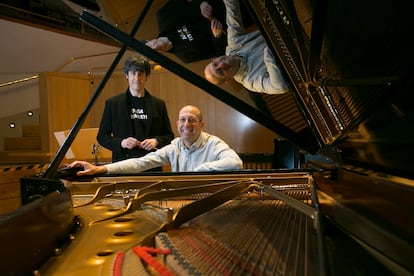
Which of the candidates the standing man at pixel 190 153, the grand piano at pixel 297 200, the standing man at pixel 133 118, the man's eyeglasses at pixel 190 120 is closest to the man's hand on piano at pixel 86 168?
the grand piano at pixel 297 200

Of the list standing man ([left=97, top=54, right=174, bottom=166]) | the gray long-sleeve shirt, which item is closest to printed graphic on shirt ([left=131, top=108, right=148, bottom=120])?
standing man ([left=97, top=54, right=174, bottom=166])

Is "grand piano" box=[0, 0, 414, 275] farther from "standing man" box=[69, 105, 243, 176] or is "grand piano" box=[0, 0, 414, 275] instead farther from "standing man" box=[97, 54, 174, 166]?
"standing man" box=[97, 54, 174, 166]

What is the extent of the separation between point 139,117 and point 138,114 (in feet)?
0.09

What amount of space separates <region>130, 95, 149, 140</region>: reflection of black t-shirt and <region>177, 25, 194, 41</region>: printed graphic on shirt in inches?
24.8

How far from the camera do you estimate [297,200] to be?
150cm

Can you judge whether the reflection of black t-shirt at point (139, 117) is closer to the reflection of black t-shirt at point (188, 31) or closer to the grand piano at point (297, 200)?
the reflection of black t-shirt at point (188, 31)

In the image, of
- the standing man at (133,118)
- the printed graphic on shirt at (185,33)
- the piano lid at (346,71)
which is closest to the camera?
the piano lid at (346,71)

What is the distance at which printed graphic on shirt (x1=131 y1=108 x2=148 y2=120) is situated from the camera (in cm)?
319

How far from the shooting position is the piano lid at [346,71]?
3.88 feet

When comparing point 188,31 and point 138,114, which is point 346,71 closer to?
point 188,31

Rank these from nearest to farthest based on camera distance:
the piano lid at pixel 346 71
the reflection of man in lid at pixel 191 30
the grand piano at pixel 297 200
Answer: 1. the grand piano at pixel 297 200
2. the piano lid at pixel 346 71
3. the reflection of man in lid at pixel 191 30

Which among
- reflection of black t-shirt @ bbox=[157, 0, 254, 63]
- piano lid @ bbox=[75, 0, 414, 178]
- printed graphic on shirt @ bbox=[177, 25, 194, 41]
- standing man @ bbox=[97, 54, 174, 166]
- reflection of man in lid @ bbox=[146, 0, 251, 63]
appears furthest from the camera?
standing man @ bbox=[97, 54, 174, 166]

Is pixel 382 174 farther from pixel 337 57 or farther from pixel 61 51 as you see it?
pixel 61 51

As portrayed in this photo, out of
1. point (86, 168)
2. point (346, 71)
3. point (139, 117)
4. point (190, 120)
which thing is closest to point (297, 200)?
point (346, 71)
